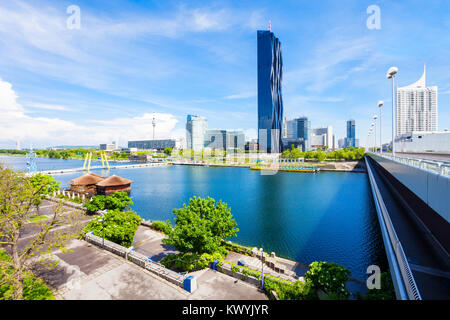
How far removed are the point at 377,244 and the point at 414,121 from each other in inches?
4695

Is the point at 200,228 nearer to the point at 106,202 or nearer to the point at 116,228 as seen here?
the point at 116,228

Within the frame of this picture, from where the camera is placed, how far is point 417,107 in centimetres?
10400

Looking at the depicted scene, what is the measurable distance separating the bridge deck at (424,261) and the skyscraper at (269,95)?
15562 centimetres

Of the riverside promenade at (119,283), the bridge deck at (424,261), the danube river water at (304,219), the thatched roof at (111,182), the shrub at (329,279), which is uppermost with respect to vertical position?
the thatched roof at (111,182)

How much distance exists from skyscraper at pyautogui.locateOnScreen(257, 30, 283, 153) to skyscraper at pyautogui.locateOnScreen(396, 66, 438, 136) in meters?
80.0

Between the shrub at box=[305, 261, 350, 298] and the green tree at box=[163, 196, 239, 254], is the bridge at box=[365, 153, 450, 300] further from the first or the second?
the green tree at box=[163, 196, 239, 254]

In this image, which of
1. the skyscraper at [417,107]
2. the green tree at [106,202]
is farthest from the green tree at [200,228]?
the skyscraper at [417,107]

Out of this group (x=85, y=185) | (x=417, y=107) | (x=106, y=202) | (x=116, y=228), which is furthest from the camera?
(x=417, y=107)

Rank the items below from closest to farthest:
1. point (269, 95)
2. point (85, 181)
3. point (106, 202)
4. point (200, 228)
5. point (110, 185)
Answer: point (200, 228)
point (106, 202)
point (110, 185)
point (85, 181)
point (269, 95)

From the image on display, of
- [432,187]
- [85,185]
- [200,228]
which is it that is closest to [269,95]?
[85,185]

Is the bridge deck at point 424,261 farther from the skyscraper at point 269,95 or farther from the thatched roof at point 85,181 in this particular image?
the skyscraper at point 269,95

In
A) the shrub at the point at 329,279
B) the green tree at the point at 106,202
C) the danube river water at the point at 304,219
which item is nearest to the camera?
the shrub at the point at 329,279

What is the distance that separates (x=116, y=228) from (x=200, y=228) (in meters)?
7.38

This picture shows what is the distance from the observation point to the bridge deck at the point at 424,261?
29.9ft
